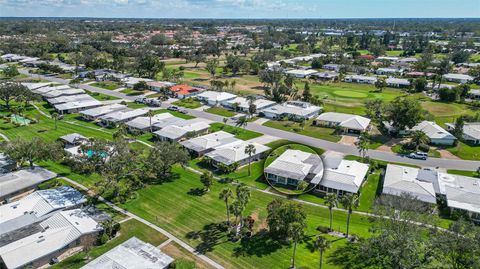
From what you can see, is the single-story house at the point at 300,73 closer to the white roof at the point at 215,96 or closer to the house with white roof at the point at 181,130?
the white roof at the point at 215,96

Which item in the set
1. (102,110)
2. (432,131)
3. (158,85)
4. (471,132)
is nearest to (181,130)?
(102,110)

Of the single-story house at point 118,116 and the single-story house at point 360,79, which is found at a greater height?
the single-story house at point 360,79

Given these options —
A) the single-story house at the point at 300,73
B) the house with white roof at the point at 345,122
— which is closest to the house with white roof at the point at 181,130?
the house with white roof at the point at 345,122

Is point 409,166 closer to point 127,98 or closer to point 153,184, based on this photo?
point 153,184

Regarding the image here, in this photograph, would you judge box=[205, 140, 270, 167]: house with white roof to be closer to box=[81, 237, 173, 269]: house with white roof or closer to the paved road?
the paved road

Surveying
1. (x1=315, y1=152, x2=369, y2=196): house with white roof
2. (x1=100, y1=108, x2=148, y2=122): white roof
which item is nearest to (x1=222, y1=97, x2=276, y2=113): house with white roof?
(x1=100, y1=108, x2=148, y2=122): white roof

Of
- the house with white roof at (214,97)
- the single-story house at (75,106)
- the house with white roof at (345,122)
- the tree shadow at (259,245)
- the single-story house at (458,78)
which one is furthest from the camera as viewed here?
the single-story house at (458,78)
